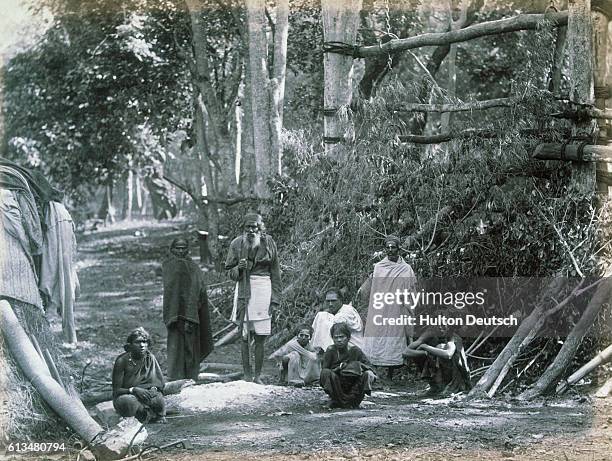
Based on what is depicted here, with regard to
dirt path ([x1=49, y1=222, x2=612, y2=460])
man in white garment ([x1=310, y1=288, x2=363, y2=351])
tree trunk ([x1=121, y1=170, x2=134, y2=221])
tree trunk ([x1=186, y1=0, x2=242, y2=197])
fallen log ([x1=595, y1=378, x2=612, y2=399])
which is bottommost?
dirt path ([x1=49, y1=222, x2=612, y2=460])

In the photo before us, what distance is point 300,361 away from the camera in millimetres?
6887

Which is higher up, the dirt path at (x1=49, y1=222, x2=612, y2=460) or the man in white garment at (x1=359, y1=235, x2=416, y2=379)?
the man in white garment at (x1=359, y1=235, x2=416, y2=379)

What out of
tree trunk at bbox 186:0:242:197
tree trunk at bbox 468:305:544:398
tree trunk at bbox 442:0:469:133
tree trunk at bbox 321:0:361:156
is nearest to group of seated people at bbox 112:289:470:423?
tree trunk at bbox 468:305:544:398

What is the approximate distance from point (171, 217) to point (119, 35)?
9292 mm

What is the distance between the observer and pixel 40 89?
27.4ft

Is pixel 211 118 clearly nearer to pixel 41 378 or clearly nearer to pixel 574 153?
pixel 41 378

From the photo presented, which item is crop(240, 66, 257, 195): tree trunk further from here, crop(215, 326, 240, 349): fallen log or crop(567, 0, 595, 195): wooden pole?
crop(567, 0, 595, 195): wooden pole

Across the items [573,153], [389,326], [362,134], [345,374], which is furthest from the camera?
[362,134]

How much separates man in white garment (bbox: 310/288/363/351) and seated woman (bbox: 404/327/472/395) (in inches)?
16.9

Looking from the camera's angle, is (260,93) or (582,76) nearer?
(582,76)

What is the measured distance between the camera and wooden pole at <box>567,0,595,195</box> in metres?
6.60

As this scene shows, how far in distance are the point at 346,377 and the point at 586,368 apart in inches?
73.3

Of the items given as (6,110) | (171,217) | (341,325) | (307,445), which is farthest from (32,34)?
(171,217)

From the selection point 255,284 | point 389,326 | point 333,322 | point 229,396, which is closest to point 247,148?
point 255,284
